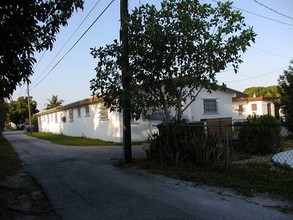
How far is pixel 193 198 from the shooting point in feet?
23.7

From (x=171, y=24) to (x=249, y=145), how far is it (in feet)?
16.9

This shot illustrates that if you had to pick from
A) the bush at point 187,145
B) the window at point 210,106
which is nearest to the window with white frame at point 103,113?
the window at point 210,106

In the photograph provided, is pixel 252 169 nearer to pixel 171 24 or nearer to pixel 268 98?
pixel 171 24

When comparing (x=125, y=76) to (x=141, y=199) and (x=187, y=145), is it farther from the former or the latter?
(x=141, y=199)

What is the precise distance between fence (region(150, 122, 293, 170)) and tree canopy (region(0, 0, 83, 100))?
4449 millimetres

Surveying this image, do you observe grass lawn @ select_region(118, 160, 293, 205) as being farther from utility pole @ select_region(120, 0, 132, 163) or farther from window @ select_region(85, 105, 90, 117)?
window @ select_region(85, 105, 90, 117)

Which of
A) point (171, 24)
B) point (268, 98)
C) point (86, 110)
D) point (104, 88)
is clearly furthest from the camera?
point (268, 98)

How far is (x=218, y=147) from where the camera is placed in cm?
1039

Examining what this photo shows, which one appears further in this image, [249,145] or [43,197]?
[249,145]

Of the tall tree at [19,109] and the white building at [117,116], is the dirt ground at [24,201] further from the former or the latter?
the tall tree at [19,109]

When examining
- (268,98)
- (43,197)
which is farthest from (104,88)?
(268,98)

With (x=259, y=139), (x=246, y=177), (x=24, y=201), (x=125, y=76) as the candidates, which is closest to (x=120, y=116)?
(x=125, y=76)

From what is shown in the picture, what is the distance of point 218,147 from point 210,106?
55.1 ft

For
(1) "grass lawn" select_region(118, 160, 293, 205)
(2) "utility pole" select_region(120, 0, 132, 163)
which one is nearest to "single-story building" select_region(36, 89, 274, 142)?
(2) "utility pole" select_region(120, 0, 132, 163)
